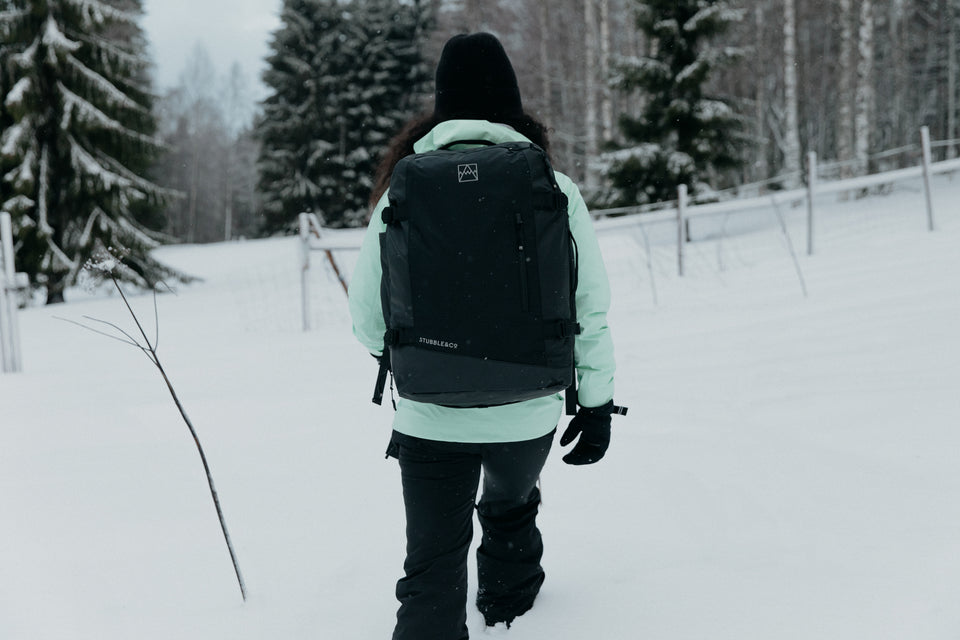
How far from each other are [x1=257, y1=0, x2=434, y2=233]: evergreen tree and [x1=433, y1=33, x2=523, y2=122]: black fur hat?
69.3ft

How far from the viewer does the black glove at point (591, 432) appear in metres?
1.81

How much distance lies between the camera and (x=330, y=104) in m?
23.1

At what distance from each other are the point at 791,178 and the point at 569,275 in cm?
1574

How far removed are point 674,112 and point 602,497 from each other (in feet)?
38.8

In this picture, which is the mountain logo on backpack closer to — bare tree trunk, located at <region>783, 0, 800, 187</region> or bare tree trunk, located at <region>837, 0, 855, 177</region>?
bare tree trunk, located at <region>783, 0, 800, 187</region>

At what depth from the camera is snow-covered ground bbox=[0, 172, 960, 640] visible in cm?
213

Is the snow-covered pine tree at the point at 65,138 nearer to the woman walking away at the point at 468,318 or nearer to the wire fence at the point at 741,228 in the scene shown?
the wire fence at the point at 741,228

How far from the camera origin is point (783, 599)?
209 cm

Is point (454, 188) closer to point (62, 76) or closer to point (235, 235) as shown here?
point (62, 76)

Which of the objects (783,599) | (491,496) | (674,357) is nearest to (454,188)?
(491,496)

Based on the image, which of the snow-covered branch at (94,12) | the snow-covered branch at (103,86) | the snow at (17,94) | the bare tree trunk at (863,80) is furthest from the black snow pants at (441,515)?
the bare tree trunk at (863,80)

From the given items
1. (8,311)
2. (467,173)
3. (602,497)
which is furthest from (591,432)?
(8,311)

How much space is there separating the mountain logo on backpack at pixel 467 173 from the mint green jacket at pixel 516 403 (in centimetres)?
17

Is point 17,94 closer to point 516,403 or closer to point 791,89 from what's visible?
point 516,403
